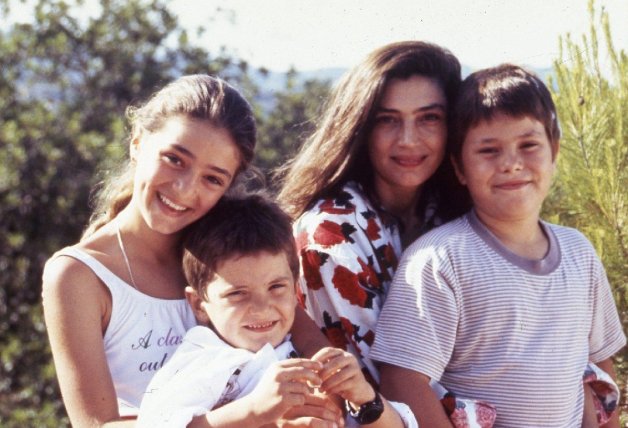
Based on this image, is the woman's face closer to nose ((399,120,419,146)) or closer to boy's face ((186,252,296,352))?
nose ((399,120,419,146))

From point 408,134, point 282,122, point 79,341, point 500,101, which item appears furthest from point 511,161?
point 282,122

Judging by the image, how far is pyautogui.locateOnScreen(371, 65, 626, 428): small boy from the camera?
2596 mm

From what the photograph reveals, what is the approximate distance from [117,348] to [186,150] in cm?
60

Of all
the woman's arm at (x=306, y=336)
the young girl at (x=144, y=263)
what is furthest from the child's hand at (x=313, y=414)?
the young girl at (x=144, y=263)

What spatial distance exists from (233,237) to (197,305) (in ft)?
0.80

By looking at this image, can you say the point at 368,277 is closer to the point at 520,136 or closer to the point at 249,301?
the point at 249,301

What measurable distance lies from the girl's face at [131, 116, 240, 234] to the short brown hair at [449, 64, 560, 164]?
0.79 m

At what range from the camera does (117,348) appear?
2.51 meters

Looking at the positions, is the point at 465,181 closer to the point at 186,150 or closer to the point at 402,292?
the point at 402,292

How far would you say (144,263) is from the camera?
8.66 ft

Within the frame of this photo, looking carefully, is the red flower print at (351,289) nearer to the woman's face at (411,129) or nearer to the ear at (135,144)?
the woman's face at (411,129)

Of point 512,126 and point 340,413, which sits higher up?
point 512,126

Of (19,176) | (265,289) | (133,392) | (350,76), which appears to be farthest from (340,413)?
(19,176)

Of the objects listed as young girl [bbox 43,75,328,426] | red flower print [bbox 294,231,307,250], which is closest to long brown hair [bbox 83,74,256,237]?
young girl [bbox 43,75,328,426]
